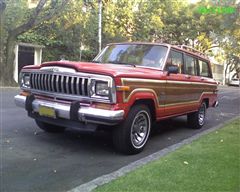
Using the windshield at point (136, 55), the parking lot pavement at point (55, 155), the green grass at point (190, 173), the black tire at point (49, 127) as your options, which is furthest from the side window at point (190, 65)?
the black tire at point (49, 127)

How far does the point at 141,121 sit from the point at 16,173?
2.43 m

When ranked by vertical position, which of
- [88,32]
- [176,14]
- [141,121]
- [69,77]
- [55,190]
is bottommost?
[55,190]

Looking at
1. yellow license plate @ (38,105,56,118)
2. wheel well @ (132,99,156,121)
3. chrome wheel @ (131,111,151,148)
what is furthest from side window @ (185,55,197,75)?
yellow license plate @ (38,105,56,118)

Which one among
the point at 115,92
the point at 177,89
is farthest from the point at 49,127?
the point at 177,89

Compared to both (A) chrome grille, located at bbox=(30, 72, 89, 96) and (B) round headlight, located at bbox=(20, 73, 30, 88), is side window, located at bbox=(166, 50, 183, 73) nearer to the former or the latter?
(A) chrome grille, located at bbox=(30, 72, 89, 96)

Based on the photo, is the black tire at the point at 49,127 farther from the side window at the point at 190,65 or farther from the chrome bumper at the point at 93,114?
the side window at the point at 190,65

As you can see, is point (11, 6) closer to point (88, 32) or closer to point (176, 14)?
point (88, 32)

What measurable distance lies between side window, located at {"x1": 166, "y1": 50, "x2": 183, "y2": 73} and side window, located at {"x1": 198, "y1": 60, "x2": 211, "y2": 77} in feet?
4.73

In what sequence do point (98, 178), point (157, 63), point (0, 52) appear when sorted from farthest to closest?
1. point (0, 52)
2. point (157, 63)
3. point (98, 178)

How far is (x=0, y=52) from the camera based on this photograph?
78.8 ft

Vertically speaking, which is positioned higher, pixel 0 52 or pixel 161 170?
pixel 0 52

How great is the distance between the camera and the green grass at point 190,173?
15.6 feet

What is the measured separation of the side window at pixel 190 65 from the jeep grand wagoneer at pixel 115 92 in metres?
0.40

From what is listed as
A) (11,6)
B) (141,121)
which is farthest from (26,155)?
(11,6)
